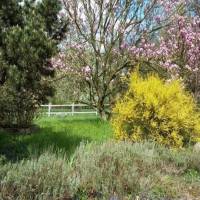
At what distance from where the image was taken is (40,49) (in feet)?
28.0

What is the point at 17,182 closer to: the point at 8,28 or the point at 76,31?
the point at 8,28

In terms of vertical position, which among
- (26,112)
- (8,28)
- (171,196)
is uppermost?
(8,28)

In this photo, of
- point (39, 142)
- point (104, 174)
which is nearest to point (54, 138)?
point (39, 142)

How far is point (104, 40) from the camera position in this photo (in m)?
16.7

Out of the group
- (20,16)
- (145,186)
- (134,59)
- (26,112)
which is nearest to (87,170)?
(145,186)

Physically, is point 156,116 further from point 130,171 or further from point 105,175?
point 105,175

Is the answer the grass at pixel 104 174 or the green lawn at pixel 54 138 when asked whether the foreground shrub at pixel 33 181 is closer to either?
the grass at pixel 104 174

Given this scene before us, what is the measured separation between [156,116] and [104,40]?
22.9ft

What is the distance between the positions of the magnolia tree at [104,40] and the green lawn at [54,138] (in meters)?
2.02

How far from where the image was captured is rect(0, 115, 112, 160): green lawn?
31.1 feet

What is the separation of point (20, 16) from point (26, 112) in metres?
3.24

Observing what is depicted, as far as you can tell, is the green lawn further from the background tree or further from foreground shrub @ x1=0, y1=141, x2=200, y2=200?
foreground shrub @ x1=0, y1=141, x2=200, y2=200

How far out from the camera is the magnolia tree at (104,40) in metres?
16.4

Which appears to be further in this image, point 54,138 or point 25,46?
point 54,138
